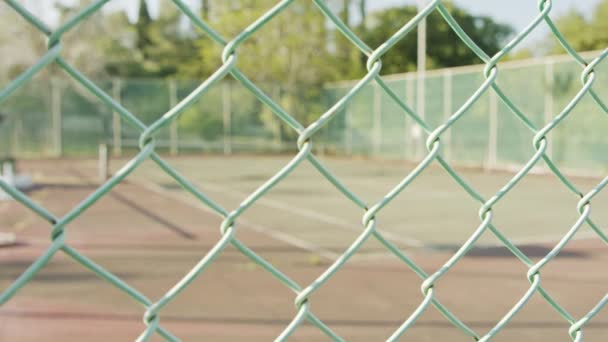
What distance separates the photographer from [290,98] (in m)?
22.8

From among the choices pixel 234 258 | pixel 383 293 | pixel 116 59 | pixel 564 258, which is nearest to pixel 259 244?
pixel 234 258

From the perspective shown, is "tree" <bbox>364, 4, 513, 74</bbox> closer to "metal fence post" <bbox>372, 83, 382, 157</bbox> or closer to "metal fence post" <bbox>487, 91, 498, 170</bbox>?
"metal fence post" <bbox>372, 83, 382, 157</bbox>

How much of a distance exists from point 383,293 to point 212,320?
1.22m

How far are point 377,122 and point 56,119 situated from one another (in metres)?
10.2

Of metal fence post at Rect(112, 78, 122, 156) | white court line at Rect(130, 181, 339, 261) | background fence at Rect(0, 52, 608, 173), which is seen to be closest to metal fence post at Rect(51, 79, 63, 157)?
background fence at Rect(0, 52, 608, 173)

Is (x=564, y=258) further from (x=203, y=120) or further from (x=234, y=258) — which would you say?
(x=203, y=120)

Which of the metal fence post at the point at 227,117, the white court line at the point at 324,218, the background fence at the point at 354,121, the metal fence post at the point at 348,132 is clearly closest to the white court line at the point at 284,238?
the white court line at the point at 324,218

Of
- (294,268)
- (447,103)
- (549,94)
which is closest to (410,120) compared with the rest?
(447,103)

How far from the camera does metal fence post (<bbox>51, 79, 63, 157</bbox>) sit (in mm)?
20281

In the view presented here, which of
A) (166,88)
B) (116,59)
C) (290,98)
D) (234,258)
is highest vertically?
(116,59)

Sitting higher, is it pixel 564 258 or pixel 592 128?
pixel 592 128

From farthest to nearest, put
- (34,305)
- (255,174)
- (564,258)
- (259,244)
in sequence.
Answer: (255,174) < (259,244) < (564,258) < (34,305)

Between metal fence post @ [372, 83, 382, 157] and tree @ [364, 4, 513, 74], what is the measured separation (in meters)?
6.89

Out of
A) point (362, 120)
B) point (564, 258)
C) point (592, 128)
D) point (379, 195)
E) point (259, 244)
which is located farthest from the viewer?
point (362, 120)
